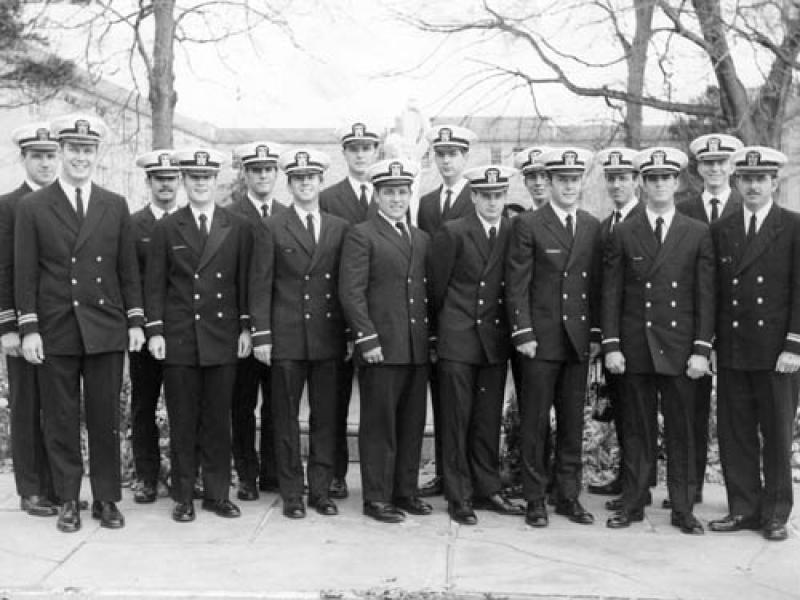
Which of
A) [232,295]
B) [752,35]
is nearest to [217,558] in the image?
[232,295]

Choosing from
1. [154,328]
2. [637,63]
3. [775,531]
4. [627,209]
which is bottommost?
[775,531]

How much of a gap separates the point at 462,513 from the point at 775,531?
5.78 feet

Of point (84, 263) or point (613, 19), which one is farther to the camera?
point (613, 19)

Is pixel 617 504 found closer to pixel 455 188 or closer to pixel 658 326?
pixel 658 326

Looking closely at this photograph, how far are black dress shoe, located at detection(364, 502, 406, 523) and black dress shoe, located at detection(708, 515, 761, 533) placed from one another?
5.91 feet

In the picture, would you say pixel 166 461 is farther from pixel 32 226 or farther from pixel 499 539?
pixel 499 539

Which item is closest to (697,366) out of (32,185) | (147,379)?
(147,379)

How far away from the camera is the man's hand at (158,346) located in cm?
649

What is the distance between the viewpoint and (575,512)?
6.59 metres

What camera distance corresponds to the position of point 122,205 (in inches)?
255

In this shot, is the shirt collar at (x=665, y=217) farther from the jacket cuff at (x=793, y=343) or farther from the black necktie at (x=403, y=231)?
the black necktie at (x=403, y=231)

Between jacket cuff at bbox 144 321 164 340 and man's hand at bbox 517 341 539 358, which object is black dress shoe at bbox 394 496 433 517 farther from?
jacket cuff at bbox 144 321 164 340

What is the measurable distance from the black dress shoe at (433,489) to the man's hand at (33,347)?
2.56 m

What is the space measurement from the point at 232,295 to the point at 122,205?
0.82m
